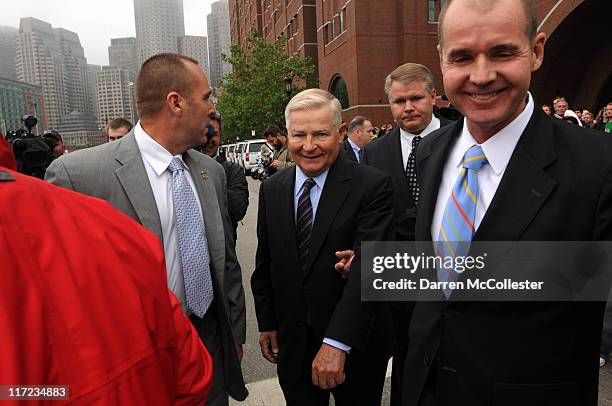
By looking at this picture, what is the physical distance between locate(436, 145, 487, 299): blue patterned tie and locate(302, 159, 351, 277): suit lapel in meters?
0.78

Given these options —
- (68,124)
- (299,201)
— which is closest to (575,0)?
(299,201)

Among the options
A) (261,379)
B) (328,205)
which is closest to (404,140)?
(328,205)

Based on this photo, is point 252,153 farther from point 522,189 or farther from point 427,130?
point 522,189

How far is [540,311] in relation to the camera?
1.46 m

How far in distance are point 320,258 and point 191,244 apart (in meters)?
0.66

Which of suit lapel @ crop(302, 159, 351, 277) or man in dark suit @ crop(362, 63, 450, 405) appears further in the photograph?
man in dark suit @ crop(362, 63, 450, 405)

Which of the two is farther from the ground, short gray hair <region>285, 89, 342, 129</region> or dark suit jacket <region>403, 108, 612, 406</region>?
short gray hair <region>285, 89, 342, 129</region>

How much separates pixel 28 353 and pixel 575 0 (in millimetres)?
20404

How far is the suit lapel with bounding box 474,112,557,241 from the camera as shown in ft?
4.76

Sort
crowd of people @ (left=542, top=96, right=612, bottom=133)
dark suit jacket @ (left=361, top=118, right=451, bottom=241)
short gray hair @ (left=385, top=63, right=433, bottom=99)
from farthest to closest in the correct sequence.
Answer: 1. crowd of people @ (left=542, top=96, right=612, bottom=133)
2. short gray hair @ (left=385, top=63, right=433, bottom=99)
3. dark suit jacket @ (left=361, top=118, right=451, bottom=241)

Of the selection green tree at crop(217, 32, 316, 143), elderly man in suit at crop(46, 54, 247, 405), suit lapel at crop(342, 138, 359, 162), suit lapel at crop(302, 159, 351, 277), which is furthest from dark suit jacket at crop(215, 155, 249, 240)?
green tree at crop(217, 32, 316, 143)

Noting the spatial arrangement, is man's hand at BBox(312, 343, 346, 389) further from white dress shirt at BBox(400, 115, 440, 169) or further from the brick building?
the brick building

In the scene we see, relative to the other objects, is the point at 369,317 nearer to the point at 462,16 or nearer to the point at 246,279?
the point at 462,16

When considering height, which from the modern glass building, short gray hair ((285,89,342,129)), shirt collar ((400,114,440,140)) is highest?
the modern glass building
